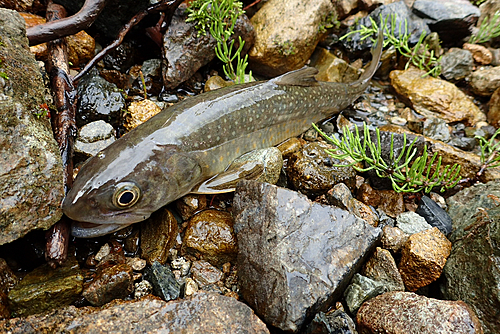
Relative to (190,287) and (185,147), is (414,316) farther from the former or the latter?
(185,147)

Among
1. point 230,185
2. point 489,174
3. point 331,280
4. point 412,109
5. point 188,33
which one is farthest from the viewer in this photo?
point 412,109

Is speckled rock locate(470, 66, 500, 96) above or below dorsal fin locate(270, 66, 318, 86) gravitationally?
below

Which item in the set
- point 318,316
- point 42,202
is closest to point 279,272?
point 318,316

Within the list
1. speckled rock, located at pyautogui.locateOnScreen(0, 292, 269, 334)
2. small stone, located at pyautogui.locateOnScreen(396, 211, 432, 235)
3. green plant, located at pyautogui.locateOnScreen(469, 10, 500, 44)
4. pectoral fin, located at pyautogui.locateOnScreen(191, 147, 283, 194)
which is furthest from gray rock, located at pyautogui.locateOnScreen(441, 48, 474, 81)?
speckled rock, located at pyautogui.locateOnScreen(0, 292, 269, 334)

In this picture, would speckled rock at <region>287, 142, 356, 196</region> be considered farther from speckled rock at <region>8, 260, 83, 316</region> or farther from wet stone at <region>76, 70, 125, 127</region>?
speckled rock at <region>8, 260, 83, 316</region>

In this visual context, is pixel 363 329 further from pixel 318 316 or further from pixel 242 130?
pixel 242 130

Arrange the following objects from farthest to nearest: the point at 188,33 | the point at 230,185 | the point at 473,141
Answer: the point at 473,141, the point at 188,33, the point at 230,185

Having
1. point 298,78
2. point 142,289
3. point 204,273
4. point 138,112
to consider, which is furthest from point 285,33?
point 142,289
